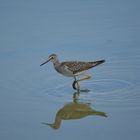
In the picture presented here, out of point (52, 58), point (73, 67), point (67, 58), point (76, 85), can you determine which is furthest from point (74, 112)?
point (67, 58)

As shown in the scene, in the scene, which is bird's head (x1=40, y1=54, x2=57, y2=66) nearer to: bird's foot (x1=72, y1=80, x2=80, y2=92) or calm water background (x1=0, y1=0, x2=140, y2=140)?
calm water background (x1=0, y1=0, x2=140, y2=140)

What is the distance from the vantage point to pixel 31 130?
7.92m

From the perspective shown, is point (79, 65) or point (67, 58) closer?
point (79, 65)

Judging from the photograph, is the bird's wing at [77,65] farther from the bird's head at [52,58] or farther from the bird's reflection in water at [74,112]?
the bird's reflection in water at [74,112]

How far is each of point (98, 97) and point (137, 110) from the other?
779 mm

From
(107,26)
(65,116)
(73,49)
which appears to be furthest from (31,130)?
(107,26)

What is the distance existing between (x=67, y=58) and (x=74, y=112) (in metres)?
1.82

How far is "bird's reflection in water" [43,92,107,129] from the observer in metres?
8.30

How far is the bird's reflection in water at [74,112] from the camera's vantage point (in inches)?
327

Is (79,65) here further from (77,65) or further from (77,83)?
(77,83)

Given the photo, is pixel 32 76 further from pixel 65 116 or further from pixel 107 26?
pixel 107 26

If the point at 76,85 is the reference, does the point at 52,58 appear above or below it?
above

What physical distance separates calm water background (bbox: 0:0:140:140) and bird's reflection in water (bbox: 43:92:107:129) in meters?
0.04

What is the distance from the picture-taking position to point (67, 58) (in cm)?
1026
